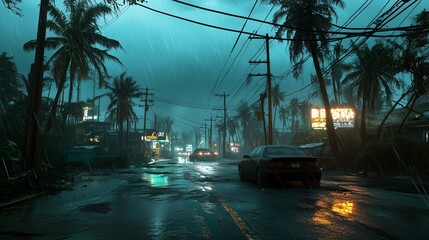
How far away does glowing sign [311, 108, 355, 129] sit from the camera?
142 feet

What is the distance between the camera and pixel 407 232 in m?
5.69

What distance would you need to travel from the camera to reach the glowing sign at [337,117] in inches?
1706

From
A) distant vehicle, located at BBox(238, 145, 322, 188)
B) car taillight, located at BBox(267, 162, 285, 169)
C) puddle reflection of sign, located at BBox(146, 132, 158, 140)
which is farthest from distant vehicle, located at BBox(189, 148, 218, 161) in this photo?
car taillight, located at BBox(267, 162, 285, 169)

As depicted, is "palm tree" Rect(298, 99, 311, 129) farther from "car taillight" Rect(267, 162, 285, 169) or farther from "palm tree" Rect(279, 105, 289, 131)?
"car taillight" Rect(267, 162, 285, 169)

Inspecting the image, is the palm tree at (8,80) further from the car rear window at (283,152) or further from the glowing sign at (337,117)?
the car rear window at (283,152)

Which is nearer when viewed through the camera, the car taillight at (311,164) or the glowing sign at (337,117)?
the car taillight at (311,164)

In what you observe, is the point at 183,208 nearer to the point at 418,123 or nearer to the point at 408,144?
the point at 408,144

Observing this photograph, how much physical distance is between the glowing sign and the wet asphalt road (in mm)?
34148

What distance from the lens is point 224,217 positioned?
275 inches

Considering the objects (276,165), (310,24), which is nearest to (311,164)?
(276,165)

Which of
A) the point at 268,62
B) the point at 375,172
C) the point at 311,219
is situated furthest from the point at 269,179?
the point at 268,62

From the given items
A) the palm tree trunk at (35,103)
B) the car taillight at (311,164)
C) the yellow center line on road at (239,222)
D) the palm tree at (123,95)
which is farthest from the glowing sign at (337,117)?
the yellow center line on road at (239,222)

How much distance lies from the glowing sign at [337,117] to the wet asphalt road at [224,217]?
3415 cm

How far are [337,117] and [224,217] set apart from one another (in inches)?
1538
